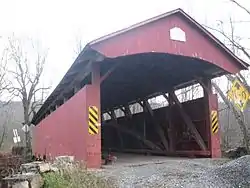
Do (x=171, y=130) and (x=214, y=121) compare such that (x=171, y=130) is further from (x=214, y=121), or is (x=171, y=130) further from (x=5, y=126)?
(x=5, y=126)

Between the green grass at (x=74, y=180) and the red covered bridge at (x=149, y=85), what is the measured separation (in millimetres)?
2037

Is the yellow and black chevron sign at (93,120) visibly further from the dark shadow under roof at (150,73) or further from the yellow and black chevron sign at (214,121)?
the yellow and black chevron sign at (214,121)

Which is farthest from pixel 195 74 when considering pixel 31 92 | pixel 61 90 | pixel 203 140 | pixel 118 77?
pixel 31 92

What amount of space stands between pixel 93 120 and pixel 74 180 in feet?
9.73

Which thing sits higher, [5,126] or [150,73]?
[150,73]

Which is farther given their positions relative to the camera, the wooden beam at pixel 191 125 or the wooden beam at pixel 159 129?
the wooden beam at pixel 159 129

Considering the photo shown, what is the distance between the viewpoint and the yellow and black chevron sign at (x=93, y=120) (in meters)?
9.71

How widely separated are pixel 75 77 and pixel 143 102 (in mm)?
5132

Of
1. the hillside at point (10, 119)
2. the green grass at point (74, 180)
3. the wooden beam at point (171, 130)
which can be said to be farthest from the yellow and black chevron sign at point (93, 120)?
the hillside at point (10, 119)

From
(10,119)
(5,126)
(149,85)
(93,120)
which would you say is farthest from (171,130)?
(10,119)

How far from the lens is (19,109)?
165 feet

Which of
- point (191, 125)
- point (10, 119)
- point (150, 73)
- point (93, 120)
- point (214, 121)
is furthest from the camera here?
point (10, 119)

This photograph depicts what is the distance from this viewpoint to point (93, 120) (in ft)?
32.1

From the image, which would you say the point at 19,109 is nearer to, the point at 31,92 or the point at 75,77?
the point at 31,92
